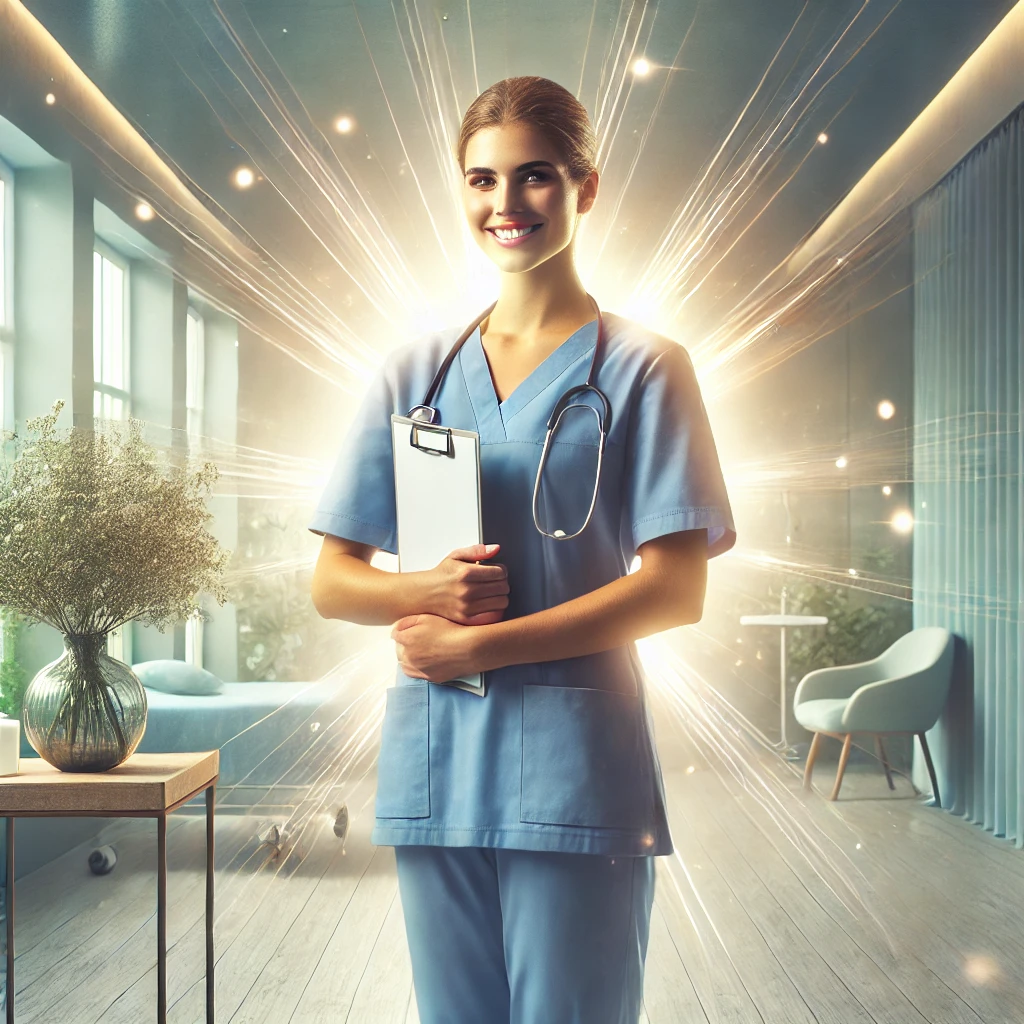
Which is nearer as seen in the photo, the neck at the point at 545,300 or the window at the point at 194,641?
the neck at the point at 545,300

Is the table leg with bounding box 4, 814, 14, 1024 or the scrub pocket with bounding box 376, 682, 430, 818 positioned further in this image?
the table leg with bounding box 4, 814, 14, 1024

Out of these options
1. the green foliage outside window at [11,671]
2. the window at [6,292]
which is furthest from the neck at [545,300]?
the green foliage outside window at [11,671]

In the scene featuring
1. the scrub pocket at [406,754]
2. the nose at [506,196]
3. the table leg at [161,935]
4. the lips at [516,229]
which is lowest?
the table leg at [161,935]

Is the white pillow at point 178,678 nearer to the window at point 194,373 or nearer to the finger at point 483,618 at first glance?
the window at point 194,373

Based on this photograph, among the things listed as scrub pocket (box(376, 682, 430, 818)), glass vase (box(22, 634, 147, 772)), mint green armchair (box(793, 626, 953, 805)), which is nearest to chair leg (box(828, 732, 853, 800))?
mint green armchair (box(793, 626, 953, 805))

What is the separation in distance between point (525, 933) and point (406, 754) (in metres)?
Result: 0.23

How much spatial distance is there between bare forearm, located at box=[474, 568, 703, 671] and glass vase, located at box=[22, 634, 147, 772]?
2.99 feet

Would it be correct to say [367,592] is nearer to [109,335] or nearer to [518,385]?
[518,385]

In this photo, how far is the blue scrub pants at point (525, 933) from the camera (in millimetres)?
1000

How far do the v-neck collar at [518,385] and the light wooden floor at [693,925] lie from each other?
1216 millimetres

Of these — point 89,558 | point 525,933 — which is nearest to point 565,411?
point 525,933

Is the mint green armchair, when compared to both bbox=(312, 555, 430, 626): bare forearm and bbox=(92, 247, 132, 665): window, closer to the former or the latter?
bbox=(312, 555, 430, 626): bare forearm

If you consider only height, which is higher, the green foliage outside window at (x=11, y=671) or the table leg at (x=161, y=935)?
the green foliage outside window at (x=11, y=671)

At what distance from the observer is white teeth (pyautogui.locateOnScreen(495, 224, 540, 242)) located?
1.13 metres
